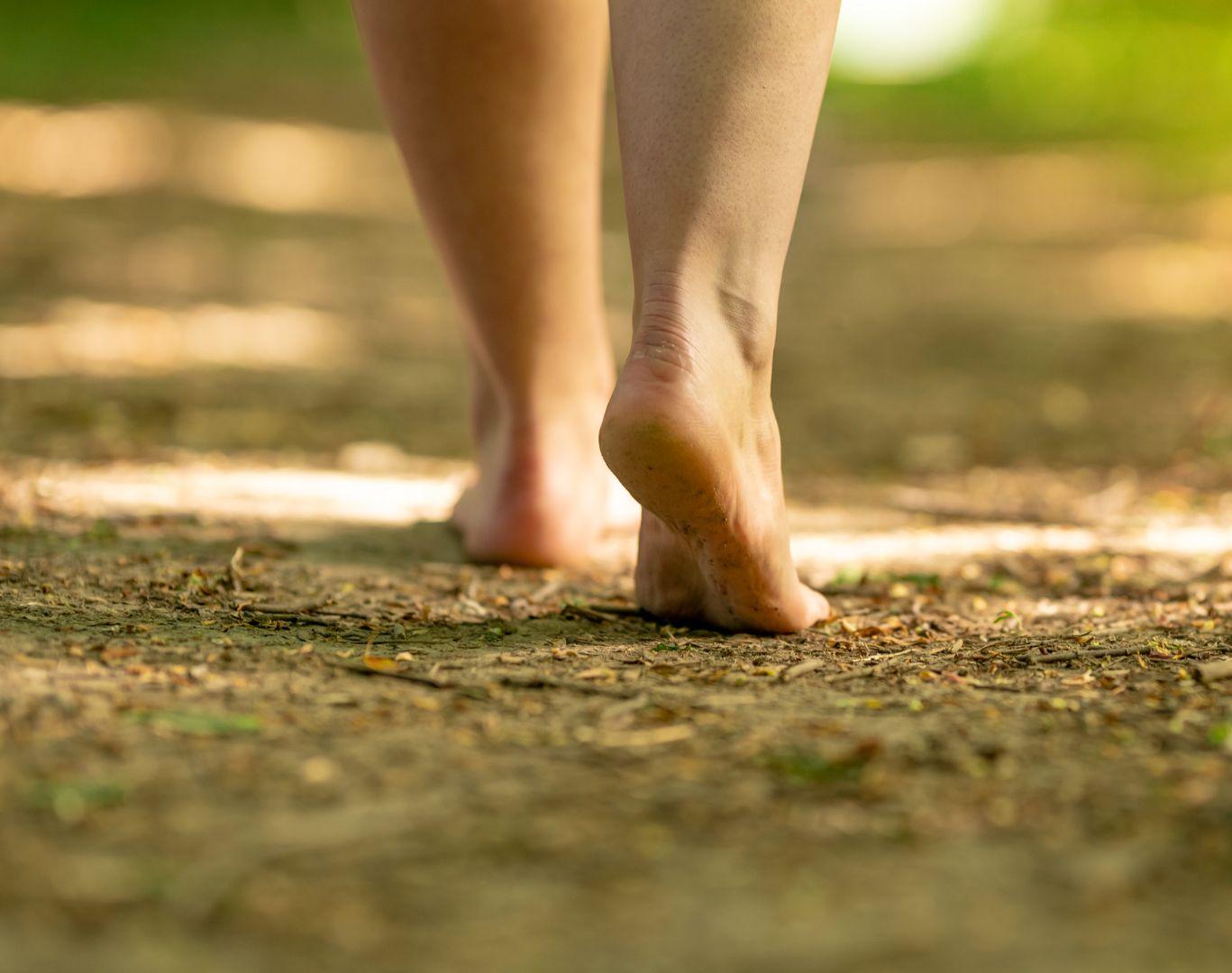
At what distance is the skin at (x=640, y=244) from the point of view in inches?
45.6

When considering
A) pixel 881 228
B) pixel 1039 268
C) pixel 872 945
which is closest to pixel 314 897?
pixel 872 945

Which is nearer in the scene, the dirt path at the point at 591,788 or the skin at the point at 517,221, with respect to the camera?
the dirt path at the point at 591,788

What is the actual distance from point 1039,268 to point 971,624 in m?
3.42

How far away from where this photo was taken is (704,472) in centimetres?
116

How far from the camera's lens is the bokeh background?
2.36 m

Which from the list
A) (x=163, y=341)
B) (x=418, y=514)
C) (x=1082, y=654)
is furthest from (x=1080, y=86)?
(x=1082, y=654)

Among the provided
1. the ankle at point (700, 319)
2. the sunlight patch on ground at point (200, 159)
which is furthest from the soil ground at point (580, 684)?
the sunlight patch on ground at point (200, 159)

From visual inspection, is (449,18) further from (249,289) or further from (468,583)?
(249,289)

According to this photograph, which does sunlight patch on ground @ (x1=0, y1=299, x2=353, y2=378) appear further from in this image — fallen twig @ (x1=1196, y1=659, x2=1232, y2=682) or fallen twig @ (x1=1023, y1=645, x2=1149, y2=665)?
fallen twig @ (x1=1196, y1=659, x2=1232, y2=682)

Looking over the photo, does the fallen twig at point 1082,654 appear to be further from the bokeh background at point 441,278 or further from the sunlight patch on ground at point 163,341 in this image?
the sunlight patch on ground at point 163,341

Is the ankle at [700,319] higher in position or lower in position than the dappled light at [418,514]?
higher

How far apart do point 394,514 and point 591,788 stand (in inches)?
39.2

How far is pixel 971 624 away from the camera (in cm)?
134

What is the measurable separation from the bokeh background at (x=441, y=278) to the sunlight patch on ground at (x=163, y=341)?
0.03 ft
